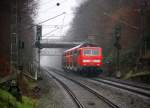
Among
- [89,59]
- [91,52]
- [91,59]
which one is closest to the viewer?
[89,59]

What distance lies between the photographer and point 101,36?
58.5 m

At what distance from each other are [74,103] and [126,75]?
2239 centimetres

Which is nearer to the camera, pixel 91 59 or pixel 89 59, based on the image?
pixel 89 59

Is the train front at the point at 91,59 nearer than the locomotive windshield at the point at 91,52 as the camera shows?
Yes

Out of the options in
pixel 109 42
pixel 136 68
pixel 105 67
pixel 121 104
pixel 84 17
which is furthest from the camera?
pixel 84 17

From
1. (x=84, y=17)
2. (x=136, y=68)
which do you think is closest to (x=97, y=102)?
(x=136, y=68)

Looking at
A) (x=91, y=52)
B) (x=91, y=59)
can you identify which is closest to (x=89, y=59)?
(x=91, y=59)

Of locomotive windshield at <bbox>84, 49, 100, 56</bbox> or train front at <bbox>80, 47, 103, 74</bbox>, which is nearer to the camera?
train front at <bbox>80, 47, 103, 74</bbox>

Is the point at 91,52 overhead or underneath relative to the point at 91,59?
overhead

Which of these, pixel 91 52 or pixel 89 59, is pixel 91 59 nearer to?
pixel 89 59

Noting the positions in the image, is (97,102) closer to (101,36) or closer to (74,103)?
(74,103)

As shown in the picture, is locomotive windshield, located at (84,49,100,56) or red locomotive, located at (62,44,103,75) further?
locomotive windshield, located at (84,49,100,56)

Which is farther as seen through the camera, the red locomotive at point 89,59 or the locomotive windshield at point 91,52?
the locomotive windshield at point 91,52

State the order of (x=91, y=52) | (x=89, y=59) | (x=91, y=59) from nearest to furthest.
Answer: (x=89, y=59)
(x=91, y=59)
(x=91, y=52)
